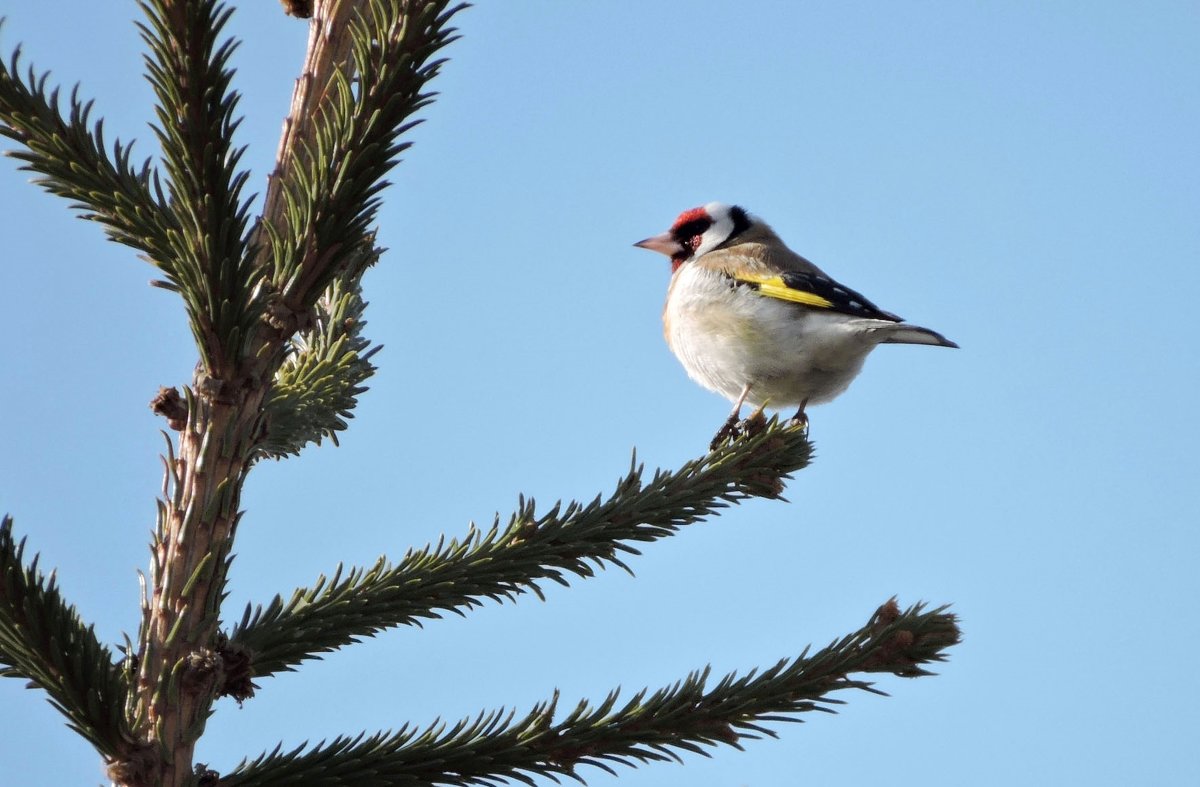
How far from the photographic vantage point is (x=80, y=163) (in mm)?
1631

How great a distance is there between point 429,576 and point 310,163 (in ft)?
2.22

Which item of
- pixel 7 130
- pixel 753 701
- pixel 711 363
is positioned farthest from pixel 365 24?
pixel 711 363

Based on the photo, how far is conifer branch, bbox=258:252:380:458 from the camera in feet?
6.78

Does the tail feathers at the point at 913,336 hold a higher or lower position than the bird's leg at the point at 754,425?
higher

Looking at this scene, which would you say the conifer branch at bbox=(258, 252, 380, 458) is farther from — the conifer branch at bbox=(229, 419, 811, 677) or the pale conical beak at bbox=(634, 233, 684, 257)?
the pale conical beak at bbox=(634, 233, 684, 257)

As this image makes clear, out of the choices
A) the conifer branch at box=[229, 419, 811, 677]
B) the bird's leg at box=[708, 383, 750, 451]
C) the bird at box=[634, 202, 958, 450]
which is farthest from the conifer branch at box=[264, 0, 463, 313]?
the bird at box=[634, 202, 958, 450]

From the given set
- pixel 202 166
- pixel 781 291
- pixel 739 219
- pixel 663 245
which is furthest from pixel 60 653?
pixel 739 219

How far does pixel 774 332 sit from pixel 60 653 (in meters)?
3.27

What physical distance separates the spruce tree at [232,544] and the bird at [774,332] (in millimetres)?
2186

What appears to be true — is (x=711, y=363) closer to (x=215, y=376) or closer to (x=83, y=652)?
(x=215, y=376)

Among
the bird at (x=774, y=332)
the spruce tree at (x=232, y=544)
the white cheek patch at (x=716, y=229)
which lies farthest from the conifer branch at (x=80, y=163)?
the white cheek patch at (x=716, y=229)

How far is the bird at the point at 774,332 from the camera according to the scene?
4250mm

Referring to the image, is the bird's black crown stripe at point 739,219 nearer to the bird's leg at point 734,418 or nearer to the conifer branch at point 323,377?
the bird's leg at point 734,418

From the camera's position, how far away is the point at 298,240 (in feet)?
5.63
